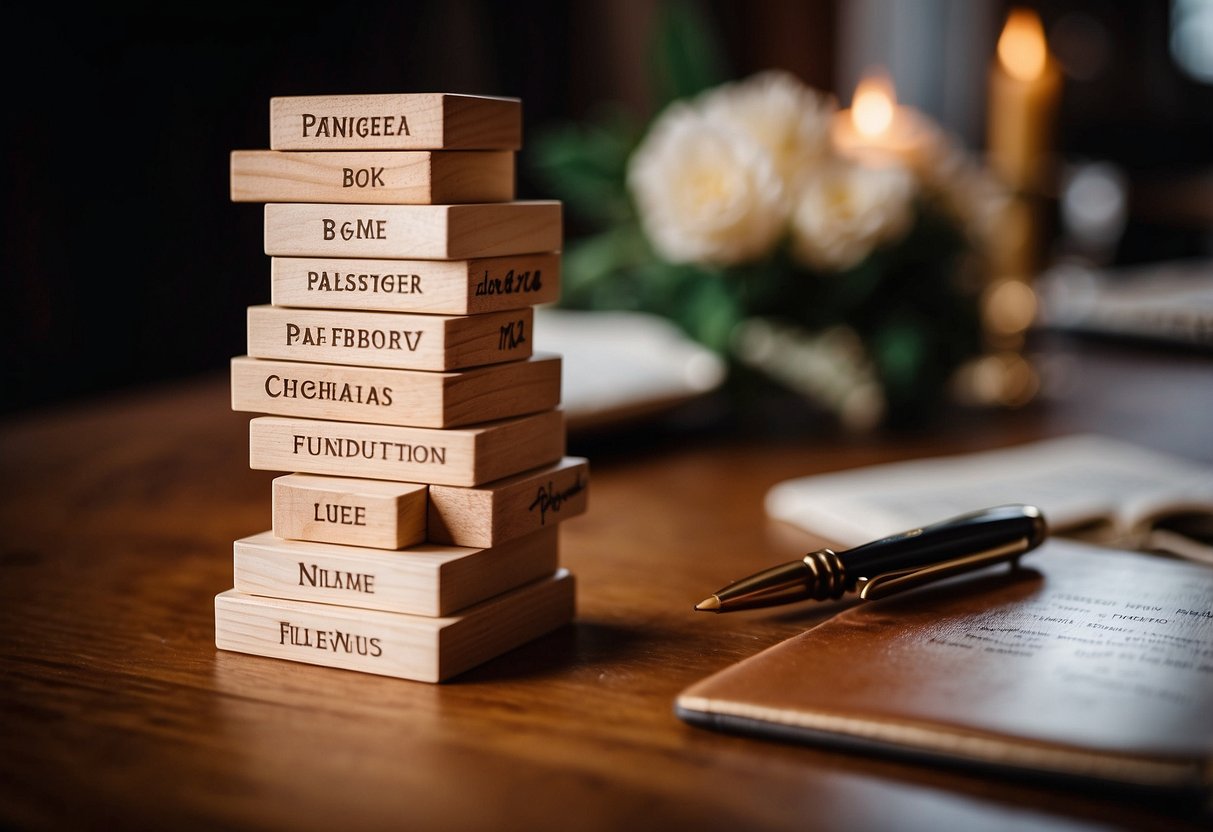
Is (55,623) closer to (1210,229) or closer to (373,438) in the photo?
(373,438)

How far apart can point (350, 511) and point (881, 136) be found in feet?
3.58

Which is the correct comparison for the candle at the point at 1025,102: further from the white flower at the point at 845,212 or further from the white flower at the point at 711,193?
the white flower at the point at 711,193

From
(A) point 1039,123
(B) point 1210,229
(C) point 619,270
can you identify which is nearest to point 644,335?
(C) point 619,270

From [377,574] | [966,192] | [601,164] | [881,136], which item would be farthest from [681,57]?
[377,574]

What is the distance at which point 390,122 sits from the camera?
2.23 feet

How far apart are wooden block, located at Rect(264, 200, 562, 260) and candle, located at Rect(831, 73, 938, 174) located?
88 centimetres

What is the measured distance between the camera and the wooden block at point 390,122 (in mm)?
671

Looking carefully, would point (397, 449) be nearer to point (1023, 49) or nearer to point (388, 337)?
point (388, 337)

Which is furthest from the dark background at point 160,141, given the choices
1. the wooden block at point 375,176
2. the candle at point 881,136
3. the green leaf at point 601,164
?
the wooden block at point 375,176

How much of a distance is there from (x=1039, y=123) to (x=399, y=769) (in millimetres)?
1413

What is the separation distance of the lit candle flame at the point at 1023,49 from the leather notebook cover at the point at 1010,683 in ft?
3.43

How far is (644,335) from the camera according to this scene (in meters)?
1.55

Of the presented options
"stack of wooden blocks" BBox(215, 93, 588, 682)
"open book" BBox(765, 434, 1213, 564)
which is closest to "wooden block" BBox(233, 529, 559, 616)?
"stack of wooden blocks" BBox(215, 93, 588, 682)

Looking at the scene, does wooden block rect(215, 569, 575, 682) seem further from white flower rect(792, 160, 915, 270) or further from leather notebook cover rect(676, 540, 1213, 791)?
white flower rect(792, 160, 915, 270)
